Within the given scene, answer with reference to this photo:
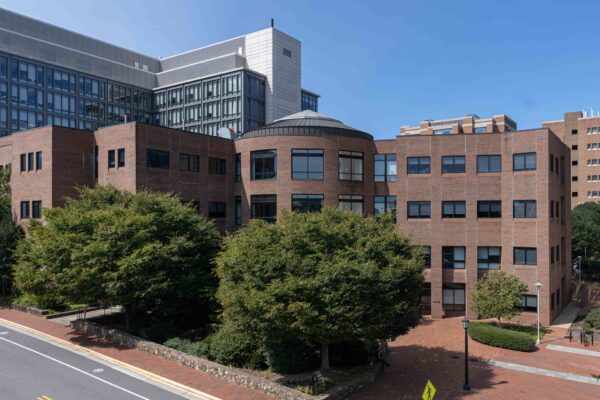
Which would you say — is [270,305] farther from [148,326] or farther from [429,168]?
[429,168]

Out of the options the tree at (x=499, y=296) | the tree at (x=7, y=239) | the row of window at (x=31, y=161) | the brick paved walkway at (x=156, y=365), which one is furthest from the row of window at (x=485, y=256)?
the tree at (x=7, y=239)

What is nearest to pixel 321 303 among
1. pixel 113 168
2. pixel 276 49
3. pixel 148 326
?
pixel 148 326

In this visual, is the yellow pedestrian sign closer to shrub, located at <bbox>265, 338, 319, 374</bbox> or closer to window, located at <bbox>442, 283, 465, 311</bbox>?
shrub, located at <bbox>265, 338, 319, 374</bbox>

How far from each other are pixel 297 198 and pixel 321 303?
2068 centimetres

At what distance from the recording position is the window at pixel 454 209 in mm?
38844

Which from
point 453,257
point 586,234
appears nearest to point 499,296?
point 453,257

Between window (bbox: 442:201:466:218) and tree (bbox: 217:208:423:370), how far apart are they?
16.1m

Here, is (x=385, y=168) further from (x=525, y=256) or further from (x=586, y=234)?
(x=586, y=234)

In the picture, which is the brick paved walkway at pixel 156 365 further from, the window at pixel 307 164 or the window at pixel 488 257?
the window at pixel 488 257

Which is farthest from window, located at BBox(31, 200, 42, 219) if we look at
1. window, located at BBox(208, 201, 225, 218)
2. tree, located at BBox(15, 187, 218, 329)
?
window, located at BBox(208, 201, 225, 218)

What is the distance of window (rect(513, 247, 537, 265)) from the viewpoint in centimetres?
3666

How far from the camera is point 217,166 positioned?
44.0 m

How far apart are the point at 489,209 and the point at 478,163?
3.78 metres

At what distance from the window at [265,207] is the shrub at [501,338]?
1821cm
